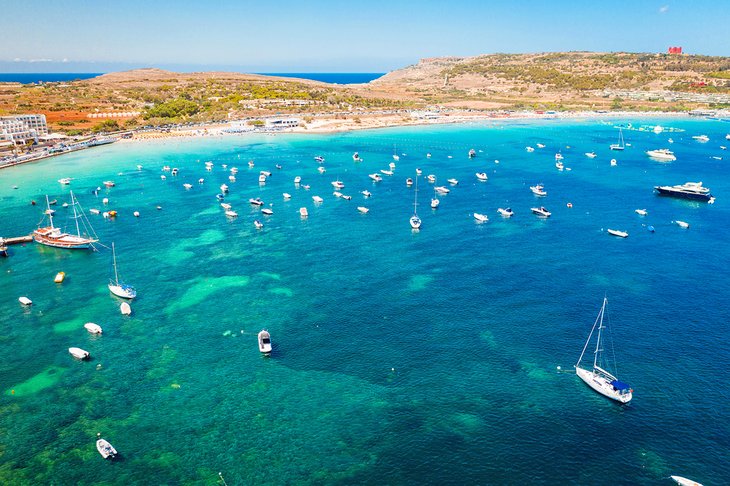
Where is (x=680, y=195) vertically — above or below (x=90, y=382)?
above

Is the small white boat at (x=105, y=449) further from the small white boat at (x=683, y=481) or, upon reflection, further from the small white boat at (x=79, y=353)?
the small white boat at (x=683, y=481)

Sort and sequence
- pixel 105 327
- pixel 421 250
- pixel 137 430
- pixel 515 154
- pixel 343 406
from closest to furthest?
pixel 137 430, pixel 343 406, pixel 105 327, pixel 421 250, pixel 515 154

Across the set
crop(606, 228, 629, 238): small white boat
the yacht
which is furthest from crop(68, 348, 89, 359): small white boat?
the yacht

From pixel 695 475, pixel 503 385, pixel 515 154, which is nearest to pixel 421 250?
pixel 503 385

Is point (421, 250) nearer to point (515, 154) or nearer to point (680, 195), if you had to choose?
point (680, 195)

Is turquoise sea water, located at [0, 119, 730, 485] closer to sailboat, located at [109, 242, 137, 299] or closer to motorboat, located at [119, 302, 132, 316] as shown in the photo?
sailboat, located at [109, 242, 137, 299]

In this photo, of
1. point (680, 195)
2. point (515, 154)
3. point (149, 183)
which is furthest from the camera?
point (515, 154)

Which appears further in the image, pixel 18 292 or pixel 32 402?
pixel 18 292

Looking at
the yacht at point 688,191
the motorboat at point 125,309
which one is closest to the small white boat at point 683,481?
the motorboat at point 125,309
